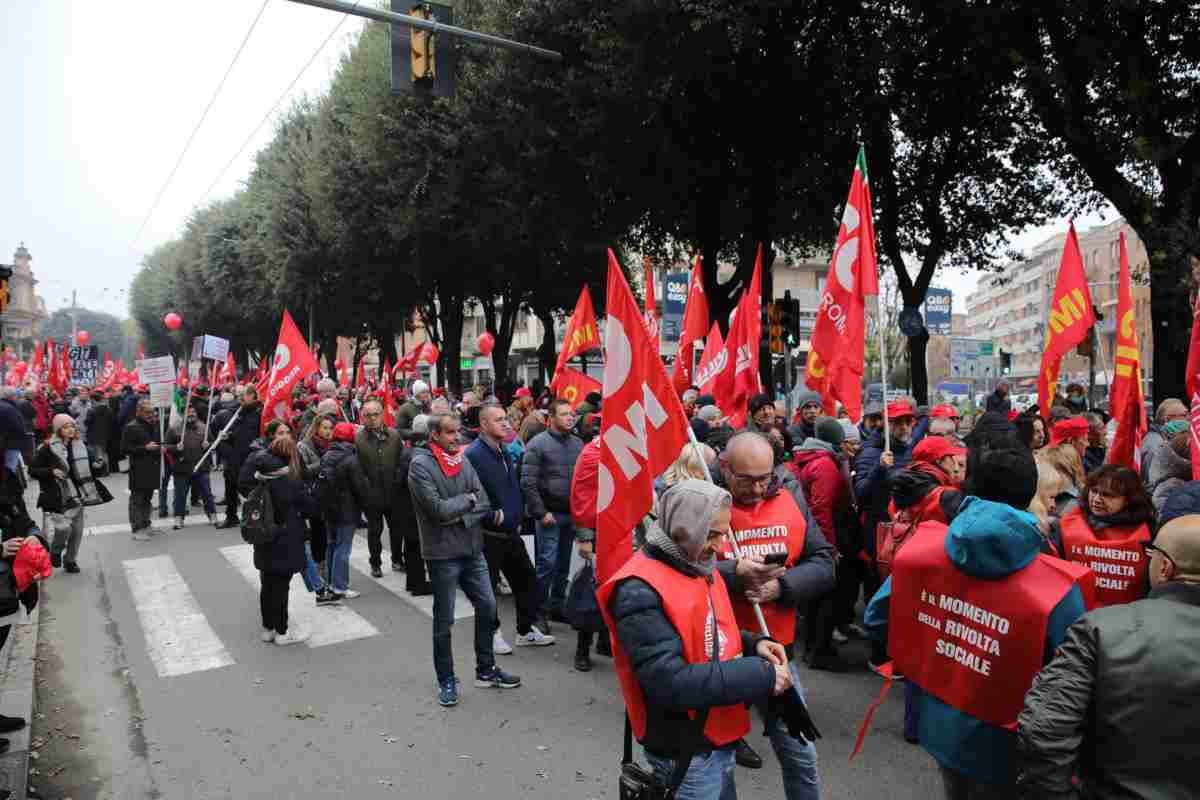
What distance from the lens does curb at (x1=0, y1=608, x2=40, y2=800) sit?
4469 millimetres

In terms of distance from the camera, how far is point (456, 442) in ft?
19.5

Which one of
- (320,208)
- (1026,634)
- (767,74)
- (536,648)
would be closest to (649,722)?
(1026,634)

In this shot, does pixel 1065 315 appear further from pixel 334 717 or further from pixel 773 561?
pixel 334 717

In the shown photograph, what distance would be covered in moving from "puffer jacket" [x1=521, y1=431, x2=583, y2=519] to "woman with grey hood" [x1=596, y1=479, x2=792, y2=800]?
171 inches

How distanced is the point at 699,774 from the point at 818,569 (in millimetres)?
1203

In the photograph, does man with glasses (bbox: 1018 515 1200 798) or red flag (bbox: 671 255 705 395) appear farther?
red flag (bbox: 671 255 705 395)

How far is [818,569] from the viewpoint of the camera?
3.61 meters

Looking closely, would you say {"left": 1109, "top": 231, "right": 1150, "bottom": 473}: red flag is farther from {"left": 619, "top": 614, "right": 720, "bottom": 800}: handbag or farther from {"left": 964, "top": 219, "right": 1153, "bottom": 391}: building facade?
{"left": 964, "top": 219, "right": 1153, "bottom": 391}: building facade

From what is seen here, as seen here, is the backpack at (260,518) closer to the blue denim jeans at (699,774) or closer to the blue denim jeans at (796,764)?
the blue denim jeans at (796,764)

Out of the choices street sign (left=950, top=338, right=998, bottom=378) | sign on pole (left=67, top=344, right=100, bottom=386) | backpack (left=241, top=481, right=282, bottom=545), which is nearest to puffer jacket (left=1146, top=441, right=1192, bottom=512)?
backpack (left=241, top=481, right=282, bottom=545)

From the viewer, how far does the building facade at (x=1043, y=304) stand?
209 feet

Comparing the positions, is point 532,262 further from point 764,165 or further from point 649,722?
point 649,722

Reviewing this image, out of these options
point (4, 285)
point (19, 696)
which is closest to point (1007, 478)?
point (19, 696)

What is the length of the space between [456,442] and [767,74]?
10.7 m
